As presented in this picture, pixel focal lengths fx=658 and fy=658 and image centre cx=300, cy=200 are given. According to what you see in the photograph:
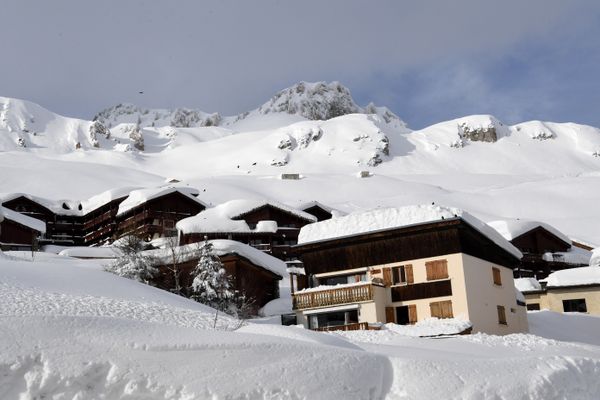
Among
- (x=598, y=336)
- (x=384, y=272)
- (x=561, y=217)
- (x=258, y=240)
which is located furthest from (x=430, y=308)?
(x=561, y=217)

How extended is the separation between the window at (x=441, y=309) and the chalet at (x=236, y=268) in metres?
11.5

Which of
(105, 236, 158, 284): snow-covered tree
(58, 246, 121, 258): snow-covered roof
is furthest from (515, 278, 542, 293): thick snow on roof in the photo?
(58, 246, 121, 258): snow-covered roof

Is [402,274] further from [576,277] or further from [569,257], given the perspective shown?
[569,257]

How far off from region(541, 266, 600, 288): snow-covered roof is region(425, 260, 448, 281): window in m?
15.4

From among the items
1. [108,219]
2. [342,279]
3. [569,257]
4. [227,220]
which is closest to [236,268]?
[342,279]

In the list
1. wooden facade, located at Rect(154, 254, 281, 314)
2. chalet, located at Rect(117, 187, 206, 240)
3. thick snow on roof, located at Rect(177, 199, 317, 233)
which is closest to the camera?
wooden facade, located at Rect(154, 254, 281, 314)

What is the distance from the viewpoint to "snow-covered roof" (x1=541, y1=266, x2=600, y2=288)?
38.2 m

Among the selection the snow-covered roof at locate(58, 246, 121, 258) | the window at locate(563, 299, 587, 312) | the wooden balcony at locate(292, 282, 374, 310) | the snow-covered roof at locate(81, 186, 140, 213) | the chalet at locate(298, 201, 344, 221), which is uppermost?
the snow-covered roof at locate(81, 186, 140, 213)

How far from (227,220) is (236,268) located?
19132 millimetres

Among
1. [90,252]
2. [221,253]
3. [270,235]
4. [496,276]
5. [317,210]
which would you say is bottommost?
[496,276]

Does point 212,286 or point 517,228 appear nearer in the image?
point 212,286

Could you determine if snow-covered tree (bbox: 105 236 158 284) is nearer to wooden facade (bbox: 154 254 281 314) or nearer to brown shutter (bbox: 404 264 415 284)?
wooden facade (bbox: 154 254 281 314)

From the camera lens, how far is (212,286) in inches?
1252

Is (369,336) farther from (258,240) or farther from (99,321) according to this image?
(258,240)
